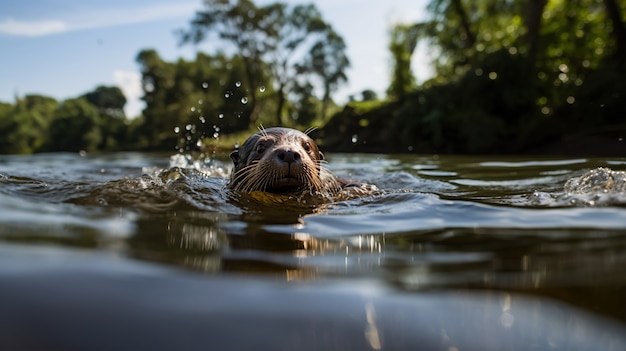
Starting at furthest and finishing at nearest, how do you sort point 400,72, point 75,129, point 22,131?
point 22,131
point 75,129
point 400,72

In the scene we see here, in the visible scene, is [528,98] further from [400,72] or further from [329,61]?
[329,61]

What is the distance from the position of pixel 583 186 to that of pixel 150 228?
139 inches

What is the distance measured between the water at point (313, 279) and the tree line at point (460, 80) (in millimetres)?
5493

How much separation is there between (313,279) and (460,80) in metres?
19.4

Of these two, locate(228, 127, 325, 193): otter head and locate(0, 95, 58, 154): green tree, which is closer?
locate(228, 127, 325, 193): otter head

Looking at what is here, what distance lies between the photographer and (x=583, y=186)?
4.36m

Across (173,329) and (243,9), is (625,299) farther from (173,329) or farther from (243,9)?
(243,9)

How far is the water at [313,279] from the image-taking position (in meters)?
1.32

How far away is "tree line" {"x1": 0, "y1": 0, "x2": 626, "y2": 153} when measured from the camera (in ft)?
56.6

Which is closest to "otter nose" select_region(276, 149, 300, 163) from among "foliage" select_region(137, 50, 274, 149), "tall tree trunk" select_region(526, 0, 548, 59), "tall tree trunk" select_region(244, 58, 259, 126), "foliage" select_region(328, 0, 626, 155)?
"foliage" select_region(328, 0, 626, 155)

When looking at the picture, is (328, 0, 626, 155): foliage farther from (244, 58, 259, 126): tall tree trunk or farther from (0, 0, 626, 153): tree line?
(244, 58, 259, 126): tall tree trunk

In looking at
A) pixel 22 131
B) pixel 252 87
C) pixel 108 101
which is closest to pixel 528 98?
pixel 252 87

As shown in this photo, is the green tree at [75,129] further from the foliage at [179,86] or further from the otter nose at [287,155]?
the otter nose at [287,155]

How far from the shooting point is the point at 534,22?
1991 cm
